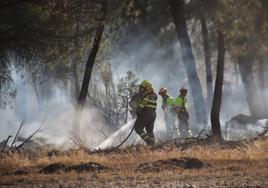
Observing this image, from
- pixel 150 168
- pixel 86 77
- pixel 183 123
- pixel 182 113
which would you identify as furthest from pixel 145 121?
pixel 150 168

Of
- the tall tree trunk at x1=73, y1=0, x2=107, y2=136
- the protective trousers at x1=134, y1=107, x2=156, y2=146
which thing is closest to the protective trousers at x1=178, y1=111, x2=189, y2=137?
the protective trousers at x1=134, y1=107, x2=156, y2=146

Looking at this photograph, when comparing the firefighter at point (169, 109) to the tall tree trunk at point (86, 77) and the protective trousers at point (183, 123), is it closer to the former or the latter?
the protective trousers at point (183, 123)

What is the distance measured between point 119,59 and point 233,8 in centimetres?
1477

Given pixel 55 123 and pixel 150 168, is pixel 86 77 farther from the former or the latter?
pixel 150 168

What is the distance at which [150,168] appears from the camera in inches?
430

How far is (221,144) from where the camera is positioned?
15.4 meters

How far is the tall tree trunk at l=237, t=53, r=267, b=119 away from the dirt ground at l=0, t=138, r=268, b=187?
48.2ft

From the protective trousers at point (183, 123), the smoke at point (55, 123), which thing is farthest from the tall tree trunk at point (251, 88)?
the protective trousers at point (183, 123)

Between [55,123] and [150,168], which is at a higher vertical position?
[55,123]

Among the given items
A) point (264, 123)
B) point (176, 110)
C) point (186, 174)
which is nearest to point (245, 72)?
point (264, 123)

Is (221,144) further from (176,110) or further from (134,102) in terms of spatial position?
(176,110)

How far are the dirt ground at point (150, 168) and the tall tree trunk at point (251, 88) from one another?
14687 mm

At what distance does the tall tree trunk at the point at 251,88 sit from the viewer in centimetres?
2917

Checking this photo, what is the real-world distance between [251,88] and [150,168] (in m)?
20.0
